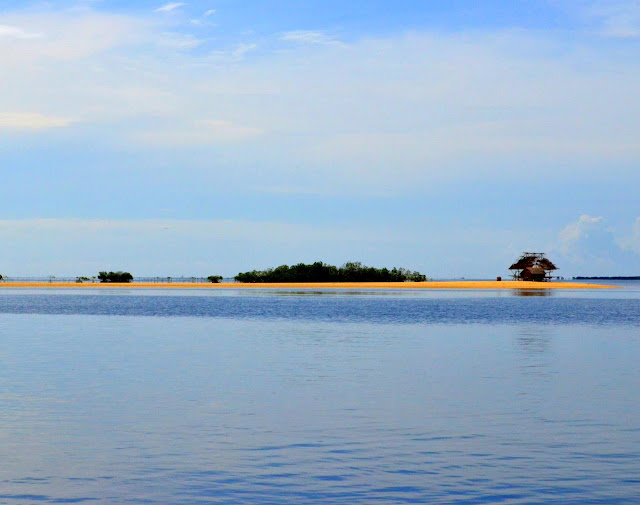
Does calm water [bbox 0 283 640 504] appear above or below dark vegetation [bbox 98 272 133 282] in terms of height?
below

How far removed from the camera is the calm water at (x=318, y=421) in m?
14.3

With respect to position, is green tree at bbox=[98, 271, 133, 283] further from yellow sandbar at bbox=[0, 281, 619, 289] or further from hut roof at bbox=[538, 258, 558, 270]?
hut roof at bbox=[538, 258, 558, 270]

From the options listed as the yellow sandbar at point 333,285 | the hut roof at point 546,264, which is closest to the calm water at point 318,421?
the yellow sandbar at point 333,285

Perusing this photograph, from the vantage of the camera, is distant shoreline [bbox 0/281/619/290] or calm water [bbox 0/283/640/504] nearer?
calm water [bbox 0/283/640/504]

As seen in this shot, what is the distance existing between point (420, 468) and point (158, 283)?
170 m

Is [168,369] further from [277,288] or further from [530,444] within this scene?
[277,288]

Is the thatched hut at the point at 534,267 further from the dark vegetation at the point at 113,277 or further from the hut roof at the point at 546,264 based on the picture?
the dark vegetation at the point at 113,277

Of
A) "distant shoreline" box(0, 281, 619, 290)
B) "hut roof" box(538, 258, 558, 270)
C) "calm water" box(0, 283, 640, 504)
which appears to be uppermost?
"hut roof" box(538, 258, 558, 270)

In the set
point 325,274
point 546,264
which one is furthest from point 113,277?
point 546,264

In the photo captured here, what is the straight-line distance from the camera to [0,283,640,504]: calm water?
14336mm

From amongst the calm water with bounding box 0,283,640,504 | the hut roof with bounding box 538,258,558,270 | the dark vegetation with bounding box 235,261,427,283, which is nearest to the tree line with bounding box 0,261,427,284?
the dark vegetation with bounding box 235,261,427,283

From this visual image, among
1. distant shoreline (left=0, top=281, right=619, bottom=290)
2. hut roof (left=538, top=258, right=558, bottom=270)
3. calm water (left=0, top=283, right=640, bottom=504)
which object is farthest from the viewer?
hut roof (left=538, top=258, right=558, bottom=270)

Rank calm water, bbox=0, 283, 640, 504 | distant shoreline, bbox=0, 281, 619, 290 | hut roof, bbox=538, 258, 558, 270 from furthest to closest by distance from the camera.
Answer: hut roof, bbox=538, 258, 558, 270, distant shoreline, bbox=0, 281, 619, 290, calm water, bbox=0, 283, 640, 504

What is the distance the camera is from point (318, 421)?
66.7 ft
